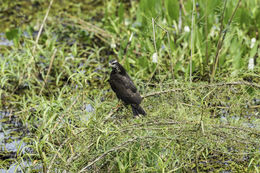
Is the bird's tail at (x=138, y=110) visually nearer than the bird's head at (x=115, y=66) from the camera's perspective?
Yes

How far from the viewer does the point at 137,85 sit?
16.9ft

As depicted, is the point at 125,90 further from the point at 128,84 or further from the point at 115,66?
the point at 115,66

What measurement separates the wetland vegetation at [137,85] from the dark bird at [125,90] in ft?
0.33

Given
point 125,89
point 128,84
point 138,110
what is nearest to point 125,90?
point 125,89

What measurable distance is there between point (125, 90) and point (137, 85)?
1.00 metres

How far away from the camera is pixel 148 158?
130 inches

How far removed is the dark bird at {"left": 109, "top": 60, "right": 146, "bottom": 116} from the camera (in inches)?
157

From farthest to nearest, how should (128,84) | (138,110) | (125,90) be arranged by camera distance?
(128,84) → (125,90) → (138,110)

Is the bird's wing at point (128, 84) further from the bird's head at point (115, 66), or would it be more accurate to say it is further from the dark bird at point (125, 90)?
the bird's head at point (115, 66)

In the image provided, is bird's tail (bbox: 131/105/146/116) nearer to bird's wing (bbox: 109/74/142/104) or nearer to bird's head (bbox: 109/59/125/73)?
bird's wing (bbox: 109/74/142/104)

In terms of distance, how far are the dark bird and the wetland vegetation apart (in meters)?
0.10

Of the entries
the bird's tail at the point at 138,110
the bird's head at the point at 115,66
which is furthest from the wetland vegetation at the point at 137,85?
the bird's head at the point at 115,66

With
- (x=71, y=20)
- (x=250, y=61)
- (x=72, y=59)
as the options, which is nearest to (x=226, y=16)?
(x=250, y=61)

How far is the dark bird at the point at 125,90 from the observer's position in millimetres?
3985
